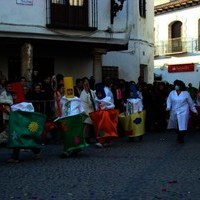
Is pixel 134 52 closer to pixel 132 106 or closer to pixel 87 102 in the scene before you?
pixel 132 106

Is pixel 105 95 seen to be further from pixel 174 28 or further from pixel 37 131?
pixel 174 28

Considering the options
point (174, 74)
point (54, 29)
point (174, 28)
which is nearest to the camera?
point (54, 29)

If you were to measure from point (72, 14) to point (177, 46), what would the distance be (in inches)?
764

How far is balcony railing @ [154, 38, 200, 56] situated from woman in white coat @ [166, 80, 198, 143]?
2204 centimetres

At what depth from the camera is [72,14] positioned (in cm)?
1820

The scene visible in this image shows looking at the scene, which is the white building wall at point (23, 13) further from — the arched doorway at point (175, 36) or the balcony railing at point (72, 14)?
the arched doorway at point (175, 36)

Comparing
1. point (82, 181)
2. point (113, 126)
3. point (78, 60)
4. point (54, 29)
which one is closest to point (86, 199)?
point (82, 181)

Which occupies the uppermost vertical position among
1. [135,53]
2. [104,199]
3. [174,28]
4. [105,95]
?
[174,28]

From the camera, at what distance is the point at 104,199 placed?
684cm

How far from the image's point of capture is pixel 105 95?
506 inches

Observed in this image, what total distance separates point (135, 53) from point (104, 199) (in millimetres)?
16887

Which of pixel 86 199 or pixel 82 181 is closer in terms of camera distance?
pixel 86 199

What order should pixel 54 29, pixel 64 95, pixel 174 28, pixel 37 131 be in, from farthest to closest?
pixel 174 28 < pixel 54 29 < pixel 64 95 < pixel 37 131

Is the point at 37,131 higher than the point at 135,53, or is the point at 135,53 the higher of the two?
the point at 135,53
